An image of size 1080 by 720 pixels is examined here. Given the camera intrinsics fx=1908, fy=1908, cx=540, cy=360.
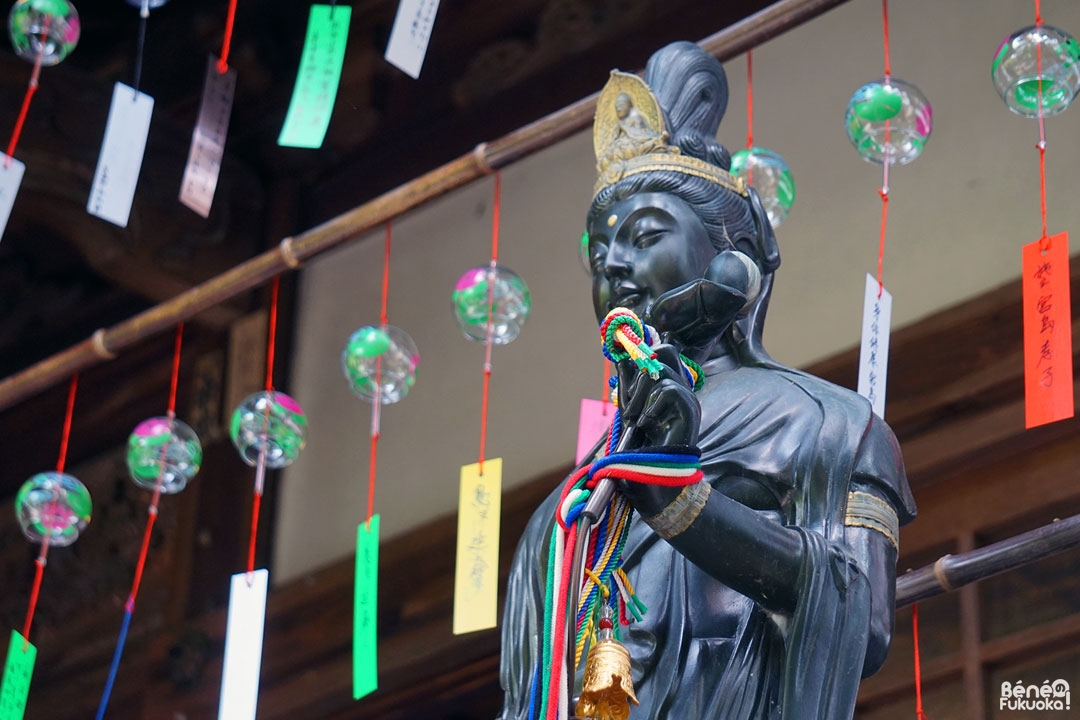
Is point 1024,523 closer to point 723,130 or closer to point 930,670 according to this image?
point 930,670

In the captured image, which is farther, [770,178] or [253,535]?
[253,535]

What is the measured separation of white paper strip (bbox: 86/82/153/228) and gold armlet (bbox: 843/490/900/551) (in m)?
1.81

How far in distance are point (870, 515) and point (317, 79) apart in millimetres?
1712

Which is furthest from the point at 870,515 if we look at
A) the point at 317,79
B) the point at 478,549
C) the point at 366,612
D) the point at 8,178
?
the point at 8,178

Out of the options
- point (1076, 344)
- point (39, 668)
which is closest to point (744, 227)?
point (1076, 344)

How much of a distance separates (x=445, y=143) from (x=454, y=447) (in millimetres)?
793

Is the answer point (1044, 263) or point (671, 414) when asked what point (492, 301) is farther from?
point (671, 414)

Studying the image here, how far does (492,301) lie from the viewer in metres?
3.46

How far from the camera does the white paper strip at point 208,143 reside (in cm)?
357

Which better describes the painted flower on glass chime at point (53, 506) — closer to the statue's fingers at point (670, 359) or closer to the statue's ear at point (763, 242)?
the statue's ear at point (763, 242)

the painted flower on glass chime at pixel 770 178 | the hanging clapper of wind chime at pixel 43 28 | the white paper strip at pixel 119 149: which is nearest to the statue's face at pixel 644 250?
the painted flower on glass chime at pixel 770 178

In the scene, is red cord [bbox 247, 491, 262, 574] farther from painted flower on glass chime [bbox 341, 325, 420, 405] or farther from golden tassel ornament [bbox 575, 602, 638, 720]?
golden tassel ornament [bbox 575, 602, 638, 720]

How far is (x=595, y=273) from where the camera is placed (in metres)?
2.21

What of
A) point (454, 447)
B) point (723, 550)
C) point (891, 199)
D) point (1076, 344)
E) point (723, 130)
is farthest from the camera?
point (454, 447)
